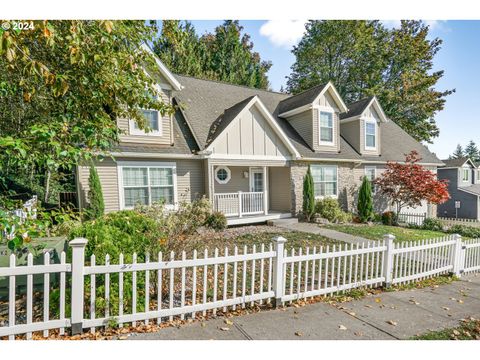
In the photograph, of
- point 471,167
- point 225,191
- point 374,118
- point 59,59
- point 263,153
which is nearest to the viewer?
point 59,59

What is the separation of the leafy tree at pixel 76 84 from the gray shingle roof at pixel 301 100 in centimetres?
1081

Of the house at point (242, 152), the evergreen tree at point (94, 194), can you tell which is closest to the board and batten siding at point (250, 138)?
the house at point (242, 152)

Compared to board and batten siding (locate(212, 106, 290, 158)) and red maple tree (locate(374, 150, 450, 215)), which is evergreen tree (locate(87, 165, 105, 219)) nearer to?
board and batten siding (locate(212, 106, 290, 158))

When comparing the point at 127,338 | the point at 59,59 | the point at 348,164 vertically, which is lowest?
the point at 127,338

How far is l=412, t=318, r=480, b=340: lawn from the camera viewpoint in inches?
144

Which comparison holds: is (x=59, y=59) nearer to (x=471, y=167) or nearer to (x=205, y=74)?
(x=205, y=74)

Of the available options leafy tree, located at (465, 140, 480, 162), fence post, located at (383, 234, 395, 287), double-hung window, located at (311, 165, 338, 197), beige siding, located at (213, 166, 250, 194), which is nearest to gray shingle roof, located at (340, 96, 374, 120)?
double-hung window, located at (311, 165, 338, 197)

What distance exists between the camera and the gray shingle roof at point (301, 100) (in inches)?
566

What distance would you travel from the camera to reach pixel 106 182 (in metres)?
9.59

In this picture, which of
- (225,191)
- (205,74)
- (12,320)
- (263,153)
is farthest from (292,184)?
(205,74)

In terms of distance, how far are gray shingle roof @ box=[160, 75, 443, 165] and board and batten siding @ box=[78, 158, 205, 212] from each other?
2.48 ft

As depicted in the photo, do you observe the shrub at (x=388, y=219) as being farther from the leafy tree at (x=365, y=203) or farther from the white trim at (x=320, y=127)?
the white trim at (x=320, y=127)
